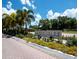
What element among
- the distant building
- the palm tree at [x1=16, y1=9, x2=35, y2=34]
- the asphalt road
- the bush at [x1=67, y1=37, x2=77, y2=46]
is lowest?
the asphalt road

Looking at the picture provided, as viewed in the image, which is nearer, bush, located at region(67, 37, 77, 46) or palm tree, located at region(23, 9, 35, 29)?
bush, located at region(67, 37, 77, 46)

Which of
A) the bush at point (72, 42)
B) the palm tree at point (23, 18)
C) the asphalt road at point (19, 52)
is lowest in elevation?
the asphalt road at point (19, 52)

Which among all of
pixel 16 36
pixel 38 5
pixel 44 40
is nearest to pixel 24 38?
pixel 16 36

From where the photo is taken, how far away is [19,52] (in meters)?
2.99

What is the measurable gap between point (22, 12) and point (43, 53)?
675 millimetres

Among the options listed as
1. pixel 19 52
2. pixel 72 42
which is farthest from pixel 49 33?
pixel 19 52

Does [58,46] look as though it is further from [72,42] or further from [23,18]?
[23,18]

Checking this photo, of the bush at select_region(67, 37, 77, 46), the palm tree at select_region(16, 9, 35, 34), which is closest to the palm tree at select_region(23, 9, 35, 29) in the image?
the palm tree at select_region(16, 9, 35, 34)

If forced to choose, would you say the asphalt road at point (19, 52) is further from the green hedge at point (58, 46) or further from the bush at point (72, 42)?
the bush at point (72, 42)

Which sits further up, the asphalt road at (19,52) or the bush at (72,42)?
the bush at (72,42)

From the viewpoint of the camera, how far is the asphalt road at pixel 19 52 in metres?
2.94

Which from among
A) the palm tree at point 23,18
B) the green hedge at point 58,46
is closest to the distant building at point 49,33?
the green hedge at point 58,46

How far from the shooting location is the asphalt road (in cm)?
294

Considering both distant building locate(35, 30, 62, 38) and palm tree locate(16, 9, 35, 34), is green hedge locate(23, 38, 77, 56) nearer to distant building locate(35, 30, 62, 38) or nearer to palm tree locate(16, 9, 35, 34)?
distant building locate(35, 30, 62, 38)
